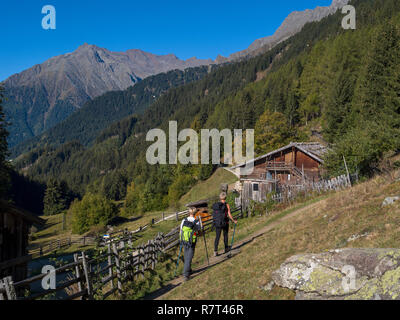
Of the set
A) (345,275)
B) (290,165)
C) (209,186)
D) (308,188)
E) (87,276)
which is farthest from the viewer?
(209,186)

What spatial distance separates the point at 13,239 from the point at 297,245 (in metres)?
14.4

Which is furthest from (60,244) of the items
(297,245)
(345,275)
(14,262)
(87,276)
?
(345,275)

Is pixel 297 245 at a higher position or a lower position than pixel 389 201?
lower

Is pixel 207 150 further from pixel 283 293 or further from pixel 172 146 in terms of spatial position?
pixel 283 293

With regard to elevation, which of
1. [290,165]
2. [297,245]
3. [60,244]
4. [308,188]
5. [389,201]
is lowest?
[60,244]

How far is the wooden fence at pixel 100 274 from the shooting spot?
7.36 metres

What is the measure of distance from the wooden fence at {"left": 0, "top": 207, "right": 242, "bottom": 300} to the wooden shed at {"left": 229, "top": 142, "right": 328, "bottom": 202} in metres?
23.4

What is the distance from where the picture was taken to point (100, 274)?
10.9m

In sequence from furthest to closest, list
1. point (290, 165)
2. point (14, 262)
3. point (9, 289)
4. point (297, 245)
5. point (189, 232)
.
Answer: point (290, 165)
point (14, 262)
point (189, 232)
point (297, 245)
point (9, 289)

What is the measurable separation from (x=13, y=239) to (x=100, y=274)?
731 centimetres

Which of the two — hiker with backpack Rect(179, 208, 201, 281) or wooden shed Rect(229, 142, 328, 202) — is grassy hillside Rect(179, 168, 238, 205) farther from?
hiker with backpack Rect(179, 208, 201, 281)

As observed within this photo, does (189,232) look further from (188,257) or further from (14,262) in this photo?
(14,262)

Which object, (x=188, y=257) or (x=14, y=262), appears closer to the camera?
(x=188, y=257)

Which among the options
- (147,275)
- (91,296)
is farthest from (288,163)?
(91,296)
